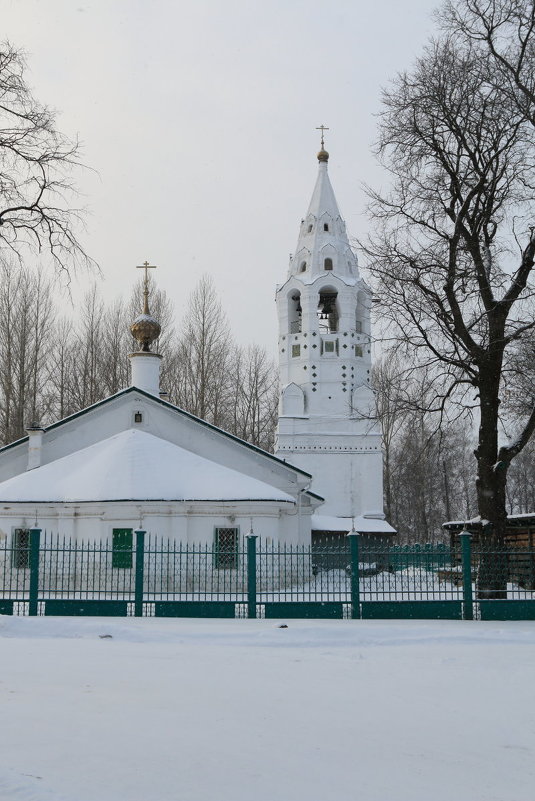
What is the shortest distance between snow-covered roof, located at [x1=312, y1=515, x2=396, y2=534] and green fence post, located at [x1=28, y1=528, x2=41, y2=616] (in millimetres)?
18350

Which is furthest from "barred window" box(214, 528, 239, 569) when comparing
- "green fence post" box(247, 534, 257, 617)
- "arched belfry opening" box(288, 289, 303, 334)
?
"arched belfry opening" box(288, 289, 303, 334)

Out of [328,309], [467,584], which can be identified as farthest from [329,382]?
[467,584]

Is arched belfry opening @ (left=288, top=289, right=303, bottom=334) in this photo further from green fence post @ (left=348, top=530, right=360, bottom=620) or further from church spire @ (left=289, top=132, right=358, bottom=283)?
green fence post @ (left=348, top=530, right=360, bottom=620)

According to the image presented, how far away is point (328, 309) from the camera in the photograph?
34.8 metres

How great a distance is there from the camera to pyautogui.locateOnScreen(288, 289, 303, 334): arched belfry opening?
3453 cm

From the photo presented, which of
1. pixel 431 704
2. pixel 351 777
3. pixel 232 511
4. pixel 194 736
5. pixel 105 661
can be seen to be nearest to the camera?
pixel 351 777

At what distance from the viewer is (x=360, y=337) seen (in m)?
34.2

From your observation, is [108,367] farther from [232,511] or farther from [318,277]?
[232,511]

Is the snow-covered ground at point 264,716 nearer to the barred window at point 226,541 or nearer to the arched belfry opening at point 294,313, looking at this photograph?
the barred window at point 226,541

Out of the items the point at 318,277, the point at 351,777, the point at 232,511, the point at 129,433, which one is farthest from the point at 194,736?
the point at 318,277

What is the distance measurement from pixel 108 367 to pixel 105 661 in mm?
30754

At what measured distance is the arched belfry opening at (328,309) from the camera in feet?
112

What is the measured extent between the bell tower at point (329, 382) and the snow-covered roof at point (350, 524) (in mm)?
459

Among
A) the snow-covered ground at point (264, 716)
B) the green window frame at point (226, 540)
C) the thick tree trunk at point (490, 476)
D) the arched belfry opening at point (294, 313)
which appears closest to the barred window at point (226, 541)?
the green window frame at point (226, 540)
